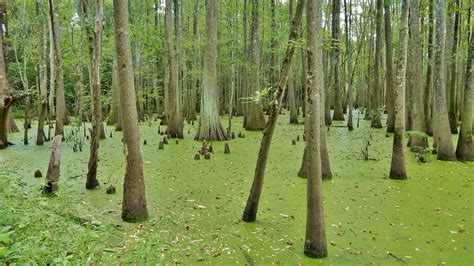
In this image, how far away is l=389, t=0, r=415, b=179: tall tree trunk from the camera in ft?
23.2

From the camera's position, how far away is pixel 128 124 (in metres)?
4.77

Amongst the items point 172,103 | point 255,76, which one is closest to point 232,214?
point 172,103

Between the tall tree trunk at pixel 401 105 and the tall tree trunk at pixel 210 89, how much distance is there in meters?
6.50

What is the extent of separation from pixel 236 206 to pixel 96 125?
104 inches

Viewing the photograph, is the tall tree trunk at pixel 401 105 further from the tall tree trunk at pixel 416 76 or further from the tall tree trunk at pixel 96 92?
the tall tree trunk at pixel 96 92

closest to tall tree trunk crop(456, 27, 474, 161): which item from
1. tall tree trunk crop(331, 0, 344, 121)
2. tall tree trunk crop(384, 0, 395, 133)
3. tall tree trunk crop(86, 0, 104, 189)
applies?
tall tree trunk crop(384, 0, 395, 133)

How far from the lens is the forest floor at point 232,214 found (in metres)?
2.62

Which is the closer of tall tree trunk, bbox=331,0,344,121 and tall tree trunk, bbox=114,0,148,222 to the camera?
tall tree trunk, bbox=114,0,148,222

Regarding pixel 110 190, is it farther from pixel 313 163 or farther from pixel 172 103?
pixel 172 103

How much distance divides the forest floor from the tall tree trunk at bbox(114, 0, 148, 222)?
218mm

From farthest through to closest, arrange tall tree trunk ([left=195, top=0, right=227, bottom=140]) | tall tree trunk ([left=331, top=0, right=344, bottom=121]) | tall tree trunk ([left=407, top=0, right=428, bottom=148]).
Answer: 1. tall tree trunk ([left=331, top=0, right=344, bottom=121])
2. tall tree trunk ([left=195, top=0, right=227, bottom=140])
3. tall tree trunk ([left=407, top=0, right=428, bottom=148])

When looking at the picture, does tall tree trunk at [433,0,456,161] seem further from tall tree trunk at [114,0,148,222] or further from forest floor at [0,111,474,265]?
tall tree trunk at [114,0,148,222]

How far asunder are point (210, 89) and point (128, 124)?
8083 mm

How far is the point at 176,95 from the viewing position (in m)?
13.4
